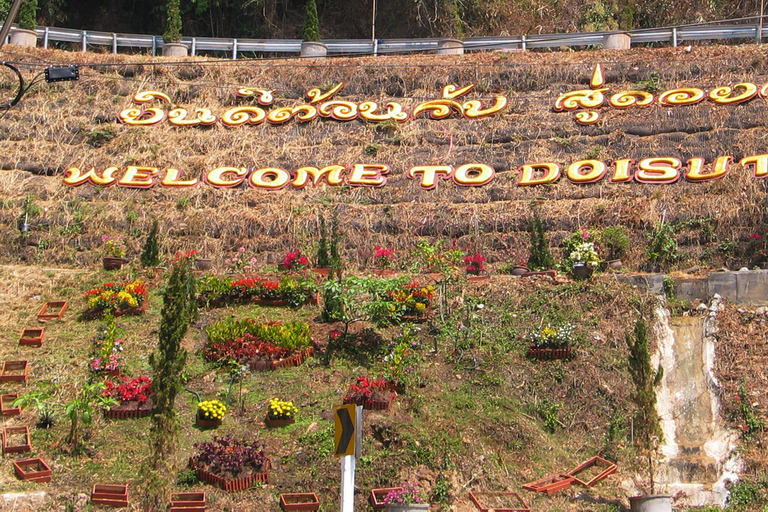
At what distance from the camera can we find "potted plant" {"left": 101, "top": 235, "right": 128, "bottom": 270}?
1856cm

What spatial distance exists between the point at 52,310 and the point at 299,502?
7.02 m

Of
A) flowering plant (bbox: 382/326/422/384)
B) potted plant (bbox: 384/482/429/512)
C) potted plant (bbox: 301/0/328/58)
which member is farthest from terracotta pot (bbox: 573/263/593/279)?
potted plant (bbox: 301/0/328/58)

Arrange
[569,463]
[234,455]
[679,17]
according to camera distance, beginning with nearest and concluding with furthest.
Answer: [234,455] → [569,463] → [679,17]

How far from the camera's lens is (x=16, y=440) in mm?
12625

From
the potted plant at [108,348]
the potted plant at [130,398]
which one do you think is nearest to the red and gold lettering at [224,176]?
the potted plant at [108,348]

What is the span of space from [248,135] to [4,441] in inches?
448

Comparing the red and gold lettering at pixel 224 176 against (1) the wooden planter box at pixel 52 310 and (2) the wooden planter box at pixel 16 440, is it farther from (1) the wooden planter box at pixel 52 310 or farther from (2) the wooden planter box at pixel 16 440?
(2) the wooden planter box at pixel 16 440

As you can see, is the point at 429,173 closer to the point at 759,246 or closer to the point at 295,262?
the point at 295,262

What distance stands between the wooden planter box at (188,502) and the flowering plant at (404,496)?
207cm

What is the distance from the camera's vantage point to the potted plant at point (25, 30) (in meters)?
26.4

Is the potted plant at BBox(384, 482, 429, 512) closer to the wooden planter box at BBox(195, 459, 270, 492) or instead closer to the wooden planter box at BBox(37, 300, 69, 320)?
the wooden planter box at BBox(195, 459, 270, 492)

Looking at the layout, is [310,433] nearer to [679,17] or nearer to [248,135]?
[248,135]

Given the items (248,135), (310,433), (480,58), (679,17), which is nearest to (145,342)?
(310,433)

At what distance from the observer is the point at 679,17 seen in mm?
30891
